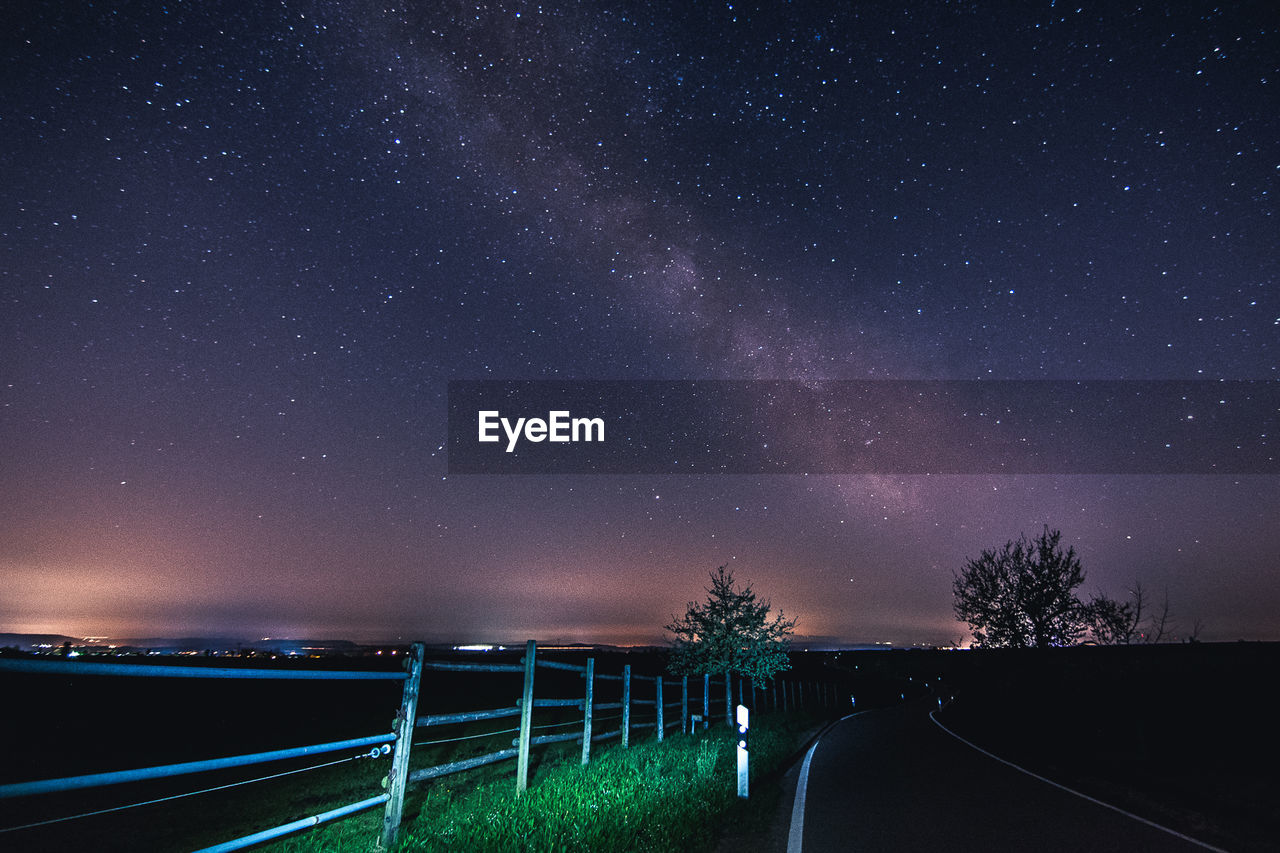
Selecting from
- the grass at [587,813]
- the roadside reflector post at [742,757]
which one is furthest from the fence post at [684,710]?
the roadside reflector post at [742,757]

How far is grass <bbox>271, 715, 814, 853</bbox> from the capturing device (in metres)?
5.10

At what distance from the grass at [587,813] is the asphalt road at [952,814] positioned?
1044 millimetres

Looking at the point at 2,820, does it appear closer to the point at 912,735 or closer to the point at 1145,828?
the point at 1145,828

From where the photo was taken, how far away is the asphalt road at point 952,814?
631 centimetres

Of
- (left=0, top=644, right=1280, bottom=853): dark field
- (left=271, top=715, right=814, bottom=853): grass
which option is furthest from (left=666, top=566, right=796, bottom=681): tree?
(left=271, top=715, right=814, bottom=853): grass

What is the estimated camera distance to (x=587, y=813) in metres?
5.89

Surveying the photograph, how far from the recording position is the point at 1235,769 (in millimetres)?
11117

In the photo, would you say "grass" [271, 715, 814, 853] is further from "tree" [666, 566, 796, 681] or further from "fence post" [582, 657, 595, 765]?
"tree" [666, 566, 796, 681]

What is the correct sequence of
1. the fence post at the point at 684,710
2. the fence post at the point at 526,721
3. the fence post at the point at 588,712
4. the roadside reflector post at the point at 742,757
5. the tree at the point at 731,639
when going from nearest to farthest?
the fence post at the point at 526,721 → the roadside reflector post at the point at 742,757 → the fence post at the point at 588,712 → the fence post at the point at 684,710 → the tree at the point at 731,639

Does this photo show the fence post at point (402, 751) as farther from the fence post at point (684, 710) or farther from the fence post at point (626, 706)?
the fence post at point (684, 710)

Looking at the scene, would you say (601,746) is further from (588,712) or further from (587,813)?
(587,813)

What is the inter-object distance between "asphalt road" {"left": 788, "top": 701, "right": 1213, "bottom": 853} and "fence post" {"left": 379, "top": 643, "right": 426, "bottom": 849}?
11.8 ft

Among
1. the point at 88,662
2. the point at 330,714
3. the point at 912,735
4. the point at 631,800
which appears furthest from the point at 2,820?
the point at 330,714

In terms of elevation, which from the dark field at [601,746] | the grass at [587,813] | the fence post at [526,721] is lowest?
the dark field at [601,746]
